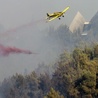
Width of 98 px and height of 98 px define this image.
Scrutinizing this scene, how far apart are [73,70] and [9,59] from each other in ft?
274

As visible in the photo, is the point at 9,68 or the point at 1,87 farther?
the point at 9,68

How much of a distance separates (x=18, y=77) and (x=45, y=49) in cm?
9123

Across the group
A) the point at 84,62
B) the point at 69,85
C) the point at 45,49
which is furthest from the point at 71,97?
the point at 45,49

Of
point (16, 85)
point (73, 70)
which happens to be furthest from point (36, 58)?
point (73, 70)

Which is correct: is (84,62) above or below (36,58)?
below

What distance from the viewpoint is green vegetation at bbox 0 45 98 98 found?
2758 inches

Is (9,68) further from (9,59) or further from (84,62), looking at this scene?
(84,62)

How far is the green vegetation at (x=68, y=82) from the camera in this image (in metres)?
70.1

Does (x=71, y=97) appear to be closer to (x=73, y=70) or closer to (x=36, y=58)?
(x=73, y=70)

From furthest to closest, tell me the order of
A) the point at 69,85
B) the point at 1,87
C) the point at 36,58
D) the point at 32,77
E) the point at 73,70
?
the point at 36,58, the point at 1,87, the point at 32,77, the point at 73,70, the point at 69,85

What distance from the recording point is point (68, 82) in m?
86.8

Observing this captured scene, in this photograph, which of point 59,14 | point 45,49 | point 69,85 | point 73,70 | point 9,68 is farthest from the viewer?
point 45,49

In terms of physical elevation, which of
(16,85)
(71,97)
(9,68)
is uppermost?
(9,68)

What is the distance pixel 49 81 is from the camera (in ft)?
343
